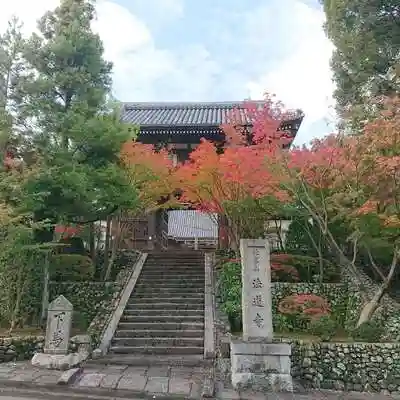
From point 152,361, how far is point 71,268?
6.77 metres

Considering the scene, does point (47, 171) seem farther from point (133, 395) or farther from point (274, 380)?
point (274, 380)

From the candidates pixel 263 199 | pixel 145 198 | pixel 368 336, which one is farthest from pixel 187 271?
pixel 368 336

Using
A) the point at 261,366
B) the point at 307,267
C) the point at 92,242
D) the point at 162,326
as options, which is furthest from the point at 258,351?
the point at 92,242

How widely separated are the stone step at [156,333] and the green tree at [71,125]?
12.7 ft

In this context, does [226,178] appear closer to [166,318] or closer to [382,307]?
[166,318]

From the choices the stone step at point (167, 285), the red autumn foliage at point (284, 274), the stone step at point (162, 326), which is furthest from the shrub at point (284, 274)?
the stone step at point (162, 326)

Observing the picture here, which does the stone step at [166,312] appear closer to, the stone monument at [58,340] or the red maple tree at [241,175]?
the stone monument at [58,340]

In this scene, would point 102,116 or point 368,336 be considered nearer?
point 368,336

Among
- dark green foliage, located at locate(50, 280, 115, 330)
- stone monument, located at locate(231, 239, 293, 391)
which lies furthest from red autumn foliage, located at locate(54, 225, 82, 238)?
stone monument, located at locate(231, 239, 293, 391)

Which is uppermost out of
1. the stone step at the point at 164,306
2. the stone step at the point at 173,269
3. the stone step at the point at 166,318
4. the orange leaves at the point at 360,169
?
the orange leaves at the point at 360,169

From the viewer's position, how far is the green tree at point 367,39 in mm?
14414

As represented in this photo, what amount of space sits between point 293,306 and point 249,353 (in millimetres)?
4391

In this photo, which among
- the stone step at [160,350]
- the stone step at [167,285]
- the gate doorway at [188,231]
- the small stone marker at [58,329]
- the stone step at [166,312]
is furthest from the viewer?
the gate doorway at [188,231]

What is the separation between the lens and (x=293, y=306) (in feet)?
44.2
